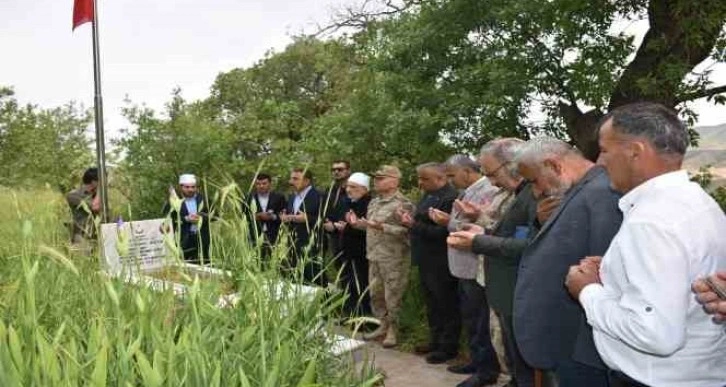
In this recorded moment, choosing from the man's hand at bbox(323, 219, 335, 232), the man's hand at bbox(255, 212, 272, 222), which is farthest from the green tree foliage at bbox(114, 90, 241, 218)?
the man's hand at bbox(323, 219, 335, 232)

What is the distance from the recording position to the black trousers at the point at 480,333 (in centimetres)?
436

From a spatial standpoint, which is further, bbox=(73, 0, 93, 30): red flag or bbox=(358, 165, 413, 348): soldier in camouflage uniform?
bbox=(73, 0, 93, 30): red flag

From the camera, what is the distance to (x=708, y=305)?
1.74 meters

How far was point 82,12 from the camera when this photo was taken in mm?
7637

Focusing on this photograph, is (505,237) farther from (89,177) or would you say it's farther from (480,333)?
(89,177)

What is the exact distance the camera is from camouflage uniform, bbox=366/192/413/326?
17.1ft

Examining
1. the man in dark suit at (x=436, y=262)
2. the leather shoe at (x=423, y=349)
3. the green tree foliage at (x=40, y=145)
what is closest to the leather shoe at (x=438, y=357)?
the man in dark suit at (x=436, y=262)

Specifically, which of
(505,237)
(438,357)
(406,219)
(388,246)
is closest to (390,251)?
(388,246)

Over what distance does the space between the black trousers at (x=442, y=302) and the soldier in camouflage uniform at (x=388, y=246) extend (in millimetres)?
304

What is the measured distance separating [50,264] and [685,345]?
2.62m

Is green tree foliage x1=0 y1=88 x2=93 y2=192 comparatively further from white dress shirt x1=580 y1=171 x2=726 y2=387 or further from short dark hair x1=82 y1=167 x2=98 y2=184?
white dress shirt x1=580 y1=171 x2=726 y2=387

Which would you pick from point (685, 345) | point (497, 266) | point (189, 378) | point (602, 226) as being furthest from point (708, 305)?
point (497, 266)

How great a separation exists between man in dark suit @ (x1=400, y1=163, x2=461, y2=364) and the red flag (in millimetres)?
4746

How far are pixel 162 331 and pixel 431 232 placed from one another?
9.34ft
